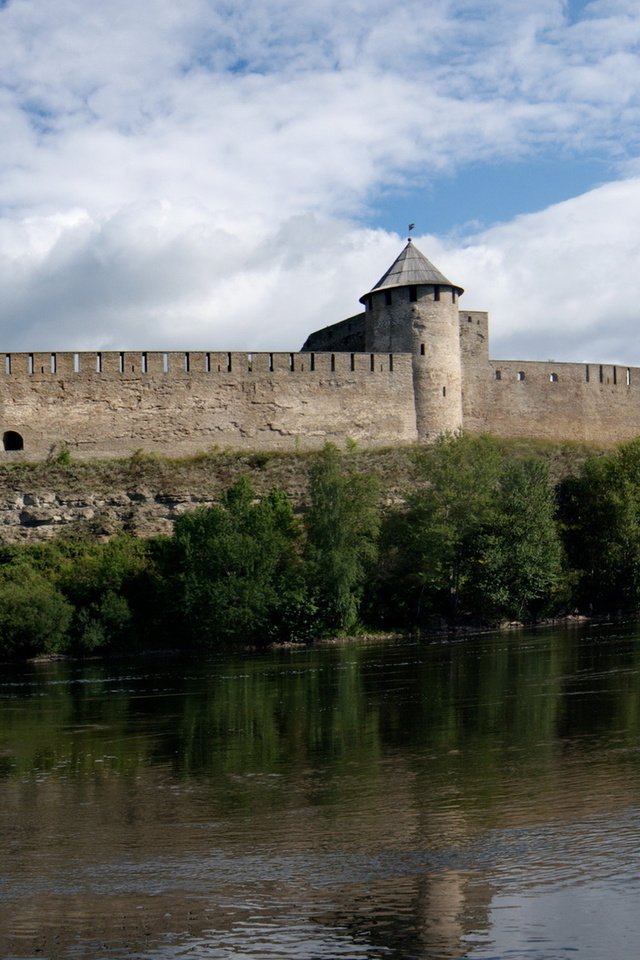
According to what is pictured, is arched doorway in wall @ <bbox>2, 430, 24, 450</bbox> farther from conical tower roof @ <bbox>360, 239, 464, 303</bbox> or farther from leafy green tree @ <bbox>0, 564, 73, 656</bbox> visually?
Result: conical tower roof @ <bbox>360, 239, 464, 303</bbox>

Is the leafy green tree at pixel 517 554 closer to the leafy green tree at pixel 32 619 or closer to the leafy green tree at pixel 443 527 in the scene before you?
the leafy green tree at pixel 443 527

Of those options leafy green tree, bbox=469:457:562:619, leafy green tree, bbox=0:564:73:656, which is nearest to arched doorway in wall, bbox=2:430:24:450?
leafy green tree, bbox=0:564:73:656

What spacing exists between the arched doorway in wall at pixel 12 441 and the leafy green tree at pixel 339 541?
32.0 ft

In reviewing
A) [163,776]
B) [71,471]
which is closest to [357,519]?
[71,471]

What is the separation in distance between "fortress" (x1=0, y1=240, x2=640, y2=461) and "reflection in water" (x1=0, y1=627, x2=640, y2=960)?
1890 centimetres

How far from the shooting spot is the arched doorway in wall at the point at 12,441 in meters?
34.3

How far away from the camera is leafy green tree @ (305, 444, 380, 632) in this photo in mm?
29172

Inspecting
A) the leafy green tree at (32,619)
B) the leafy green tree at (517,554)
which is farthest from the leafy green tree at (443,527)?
the leafy green tree at (32,619)

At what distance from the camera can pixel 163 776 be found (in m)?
10.8

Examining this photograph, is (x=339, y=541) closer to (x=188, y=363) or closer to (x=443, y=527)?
(x=443, y=527)

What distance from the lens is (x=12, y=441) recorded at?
34594 millimetres

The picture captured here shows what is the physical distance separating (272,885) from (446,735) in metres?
5.65

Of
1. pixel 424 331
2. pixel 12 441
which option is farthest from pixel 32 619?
pixel 424 331

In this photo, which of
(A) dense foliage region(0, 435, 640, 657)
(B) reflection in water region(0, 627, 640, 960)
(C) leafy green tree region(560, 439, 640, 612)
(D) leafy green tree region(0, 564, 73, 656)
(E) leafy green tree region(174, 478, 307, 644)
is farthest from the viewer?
(C) leafy green tree region(560, 439, 640, 612)
